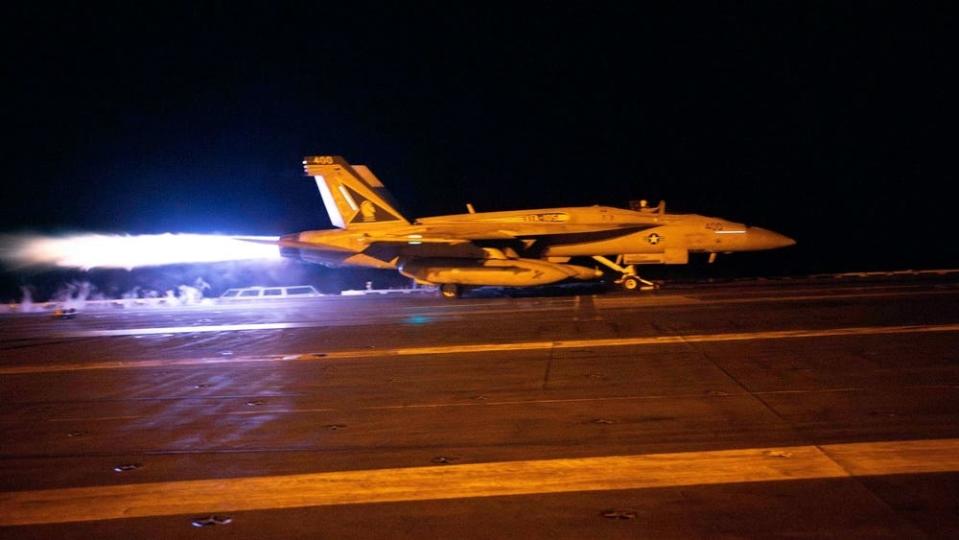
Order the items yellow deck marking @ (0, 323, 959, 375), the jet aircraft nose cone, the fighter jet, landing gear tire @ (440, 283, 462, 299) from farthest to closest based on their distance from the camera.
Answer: the jet aircraft nose cone < the fighter jet < landing gear tire @ (440, 283, 462, 299) < yellow deck marking @ (0, 323, 959, 375)

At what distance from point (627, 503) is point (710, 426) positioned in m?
2.39

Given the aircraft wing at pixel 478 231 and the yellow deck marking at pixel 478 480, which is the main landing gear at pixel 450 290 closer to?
the aircraft wing at pixel 478 231

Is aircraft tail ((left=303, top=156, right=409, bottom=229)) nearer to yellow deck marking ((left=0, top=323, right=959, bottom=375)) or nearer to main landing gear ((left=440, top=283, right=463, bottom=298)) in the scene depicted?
main landing gear ((left=440, top=283, right=463, bottom=298))

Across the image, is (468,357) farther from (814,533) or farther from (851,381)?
(814,533)

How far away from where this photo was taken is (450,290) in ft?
83.0

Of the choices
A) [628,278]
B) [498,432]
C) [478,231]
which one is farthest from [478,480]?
[628,278]

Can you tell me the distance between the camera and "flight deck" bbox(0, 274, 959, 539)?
546 centimetres

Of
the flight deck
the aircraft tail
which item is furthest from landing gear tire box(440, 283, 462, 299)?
the flight deck

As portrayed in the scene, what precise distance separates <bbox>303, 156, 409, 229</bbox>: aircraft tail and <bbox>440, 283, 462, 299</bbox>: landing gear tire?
3.00 m

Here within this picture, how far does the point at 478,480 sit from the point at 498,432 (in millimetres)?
1503

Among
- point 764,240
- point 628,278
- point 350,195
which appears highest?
point 350,195

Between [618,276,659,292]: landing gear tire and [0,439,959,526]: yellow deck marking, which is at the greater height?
[618,276,659,292]: landing gear tire

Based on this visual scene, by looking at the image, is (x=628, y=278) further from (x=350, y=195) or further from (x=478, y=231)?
(x=350, y=195)

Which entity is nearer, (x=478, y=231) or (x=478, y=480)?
(x=478, y=480)
